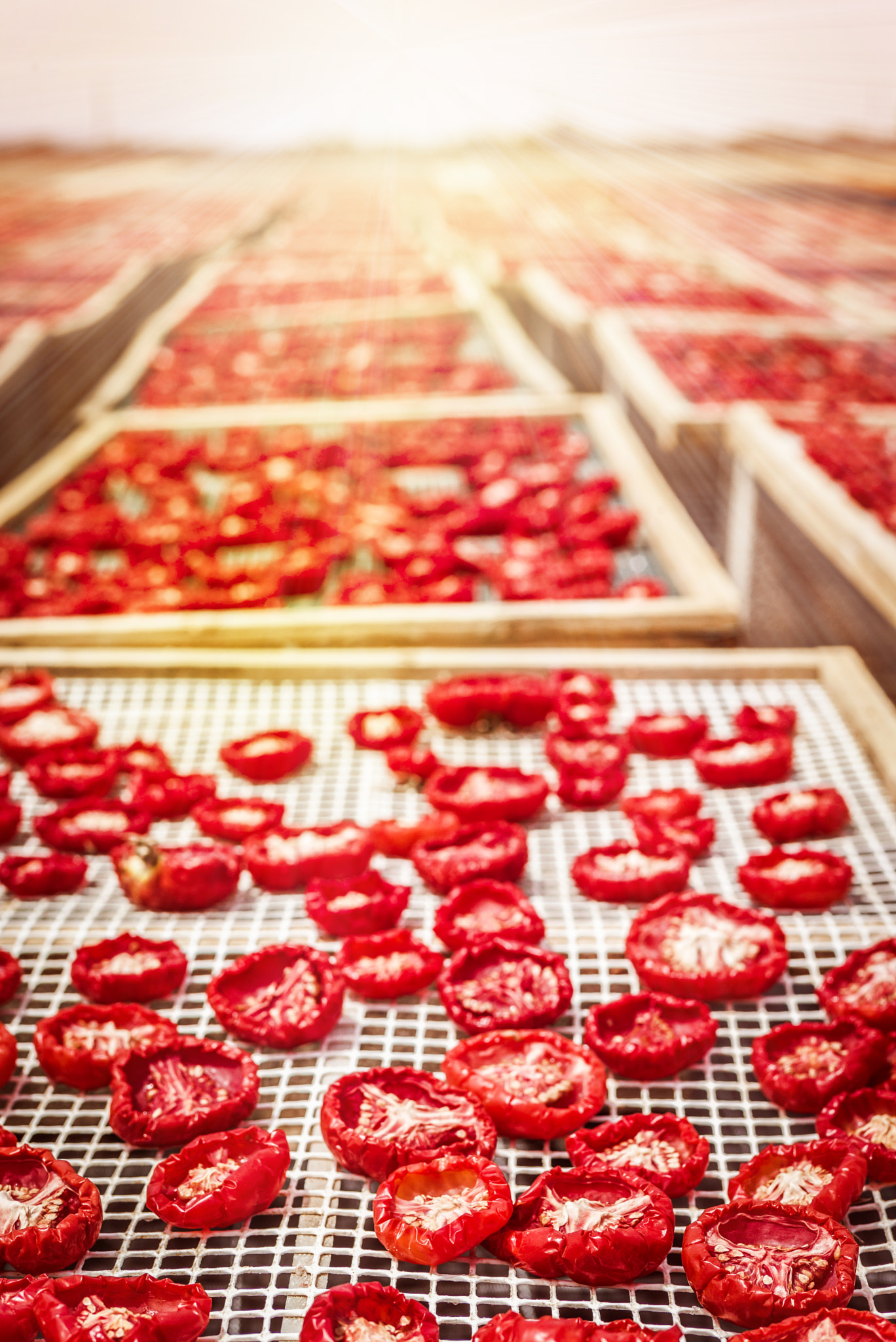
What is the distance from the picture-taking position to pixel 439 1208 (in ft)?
2.39

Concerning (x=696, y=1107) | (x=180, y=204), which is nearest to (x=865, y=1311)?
(x=696, y=1107)

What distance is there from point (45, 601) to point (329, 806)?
85 centimetres

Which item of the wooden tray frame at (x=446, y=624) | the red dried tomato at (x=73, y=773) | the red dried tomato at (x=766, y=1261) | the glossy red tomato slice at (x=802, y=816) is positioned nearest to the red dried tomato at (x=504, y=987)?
the red dried tomato at (x=766, y=1261)

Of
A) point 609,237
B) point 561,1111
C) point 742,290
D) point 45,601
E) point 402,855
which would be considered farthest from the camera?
point 609,237

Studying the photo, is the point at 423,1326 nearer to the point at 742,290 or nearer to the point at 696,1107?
the point at 696,1107

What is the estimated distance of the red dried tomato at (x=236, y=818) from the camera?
1.19m

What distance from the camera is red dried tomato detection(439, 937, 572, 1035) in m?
0.91

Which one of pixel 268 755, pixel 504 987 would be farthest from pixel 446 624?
pixel 504 987

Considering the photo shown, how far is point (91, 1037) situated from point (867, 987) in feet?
2.08

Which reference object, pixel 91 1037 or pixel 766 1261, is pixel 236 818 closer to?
pixel 91 1037

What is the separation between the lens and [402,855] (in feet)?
3.86

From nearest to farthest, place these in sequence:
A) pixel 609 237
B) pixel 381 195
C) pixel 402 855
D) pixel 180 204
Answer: pixel 402 855 < pixel 180 204 < pixel 609 237 < pixel 381 195

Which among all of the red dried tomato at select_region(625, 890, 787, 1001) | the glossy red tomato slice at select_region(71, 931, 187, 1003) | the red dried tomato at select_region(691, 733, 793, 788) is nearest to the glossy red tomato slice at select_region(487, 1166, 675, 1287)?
the red dried tomato at select_region(625, 890, 787, 1001)

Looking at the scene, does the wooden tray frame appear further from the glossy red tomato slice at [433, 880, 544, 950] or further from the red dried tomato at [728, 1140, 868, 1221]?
the red dried tomato at [728, 1140, 868, 1221]
